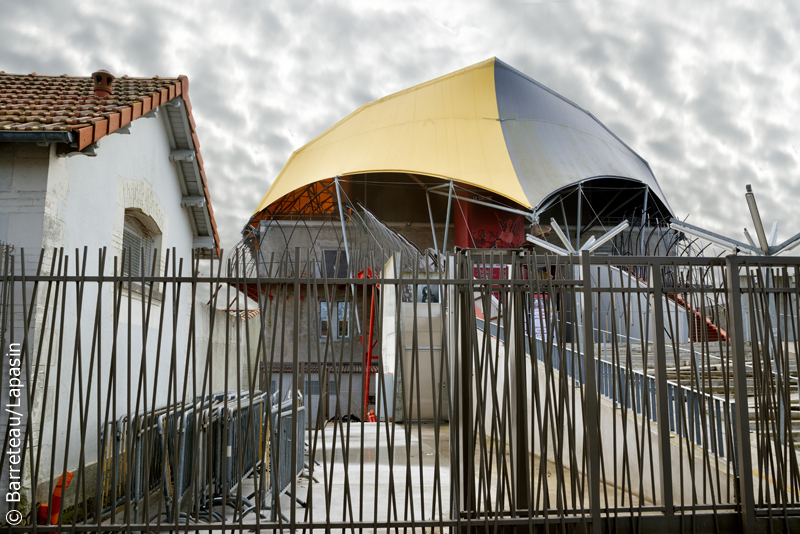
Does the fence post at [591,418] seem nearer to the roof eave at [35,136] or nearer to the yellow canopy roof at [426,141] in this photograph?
the roof eave at [35,136]

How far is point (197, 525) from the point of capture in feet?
14.1

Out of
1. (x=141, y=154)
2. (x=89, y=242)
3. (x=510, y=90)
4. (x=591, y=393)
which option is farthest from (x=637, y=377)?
(x=510, y=90)

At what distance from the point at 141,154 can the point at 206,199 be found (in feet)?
10.2

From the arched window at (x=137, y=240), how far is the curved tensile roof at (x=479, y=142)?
49.5 ft

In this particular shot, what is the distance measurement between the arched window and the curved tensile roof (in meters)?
15.1

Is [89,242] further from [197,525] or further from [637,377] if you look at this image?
[637,377]

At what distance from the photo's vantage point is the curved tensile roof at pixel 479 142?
2448cm

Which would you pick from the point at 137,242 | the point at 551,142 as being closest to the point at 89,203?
the point at 137,242

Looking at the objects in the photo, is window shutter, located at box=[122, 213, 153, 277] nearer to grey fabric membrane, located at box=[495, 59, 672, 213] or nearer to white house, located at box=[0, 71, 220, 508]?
white house, located at box=[0, 71, 220, 508]

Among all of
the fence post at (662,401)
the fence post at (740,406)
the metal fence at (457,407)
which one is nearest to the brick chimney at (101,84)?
the metal fence at (457,407)

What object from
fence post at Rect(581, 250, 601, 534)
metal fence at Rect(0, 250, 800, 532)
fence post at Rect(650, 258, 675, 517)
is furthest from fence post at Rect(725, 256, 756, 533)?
fence post at Rect(581, 250, 601, 534)

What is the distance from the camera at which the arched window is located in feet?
31.2

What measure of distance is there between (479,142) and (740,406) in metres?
22.0

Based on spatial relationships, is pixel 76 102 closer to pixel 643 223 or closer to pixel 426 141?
pixel 426 141
